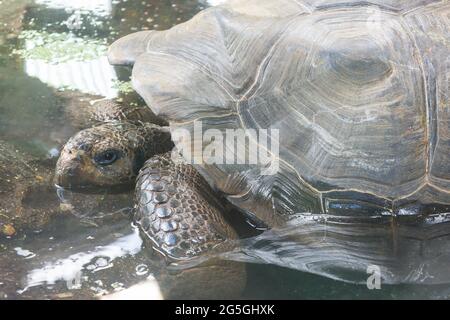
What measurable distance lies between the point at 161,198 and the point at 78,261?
481 mm

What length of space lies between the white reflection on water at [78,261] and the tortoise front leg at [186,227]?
0.09 meters

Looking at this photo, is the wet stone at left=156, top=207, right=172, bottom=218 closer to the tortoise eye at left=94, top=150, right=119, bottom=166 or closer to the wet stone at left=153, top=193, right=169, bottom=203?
the wet stone at left=153, top=193, right=169, bottom=203

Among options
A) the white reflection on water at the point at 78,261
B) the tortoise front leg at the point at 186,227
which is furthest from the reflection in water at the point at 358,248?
the white reflection on water at the point at 78,261

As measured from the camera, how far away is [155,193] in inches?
110

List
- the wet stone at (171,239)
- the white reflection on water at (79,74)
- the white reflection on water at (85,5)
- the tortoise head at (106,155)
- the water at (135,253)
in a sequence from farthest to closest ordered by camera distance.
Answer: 1. the white reflection on water at (85,5)
2. the white reflection on water at (79,74)
3. the tortoise head at (106,155)
4. the wet stone at (171,239)
5. the water at (135,253)

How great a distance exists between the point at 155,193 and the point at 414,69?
1389 millimetres

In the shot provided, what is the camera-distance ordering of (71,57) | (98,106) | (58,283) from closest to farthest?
(58,283)
(98,106)
(71,57)

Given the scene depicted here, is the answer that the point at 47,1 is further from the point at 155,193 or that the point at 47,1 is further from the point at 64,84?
the point at 155,193

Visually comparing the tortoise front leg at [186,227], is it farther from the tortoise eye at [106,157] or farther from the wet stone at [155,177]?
the tortoise eye at [106,157]

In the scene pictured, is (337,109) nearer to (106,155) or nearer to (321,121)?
(321,121)

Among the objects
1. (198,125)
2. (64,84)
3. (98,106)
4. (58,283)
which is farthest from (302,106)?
(64,84)

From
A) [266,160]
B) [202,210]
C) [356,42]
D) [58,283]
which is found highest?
[356,42]

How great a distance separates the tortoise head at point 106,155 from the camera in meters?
3.13

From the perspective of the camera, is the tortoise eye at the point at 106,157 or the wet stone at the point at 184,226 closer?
the wet stone at the point at 184,226
